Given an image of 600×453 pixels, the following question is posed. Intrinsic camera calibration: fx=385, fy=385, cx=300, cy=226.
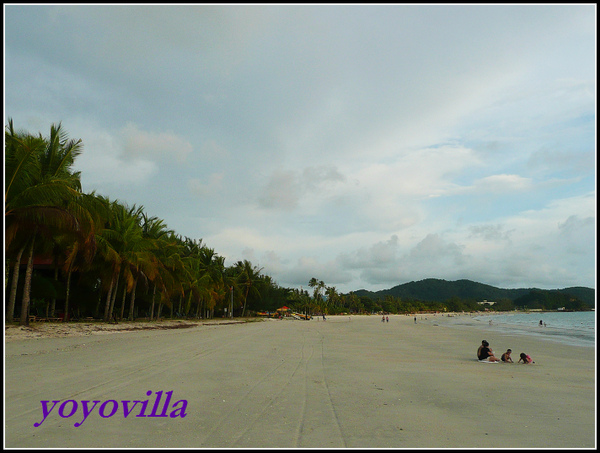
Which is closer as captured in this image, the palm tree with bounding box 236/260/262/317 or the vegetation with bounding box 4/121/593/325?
the vegetation with bounding box 4/121/593/325

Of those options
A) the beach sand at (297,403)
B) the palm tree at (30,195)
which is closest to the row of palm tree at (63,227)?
the palm tree at (30,195)

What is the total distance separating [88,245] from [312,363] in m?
14.9

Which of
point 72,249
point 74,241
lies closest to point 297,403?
point 74,241

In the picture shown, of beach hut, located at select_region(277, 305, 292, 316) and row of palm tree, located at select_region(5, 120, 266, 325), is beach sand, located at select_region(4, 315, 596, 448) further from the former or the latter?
beach hut, located at select_region(277, 305, 292, 316)

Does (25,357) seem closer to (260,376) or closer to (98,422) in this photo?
(260,376)

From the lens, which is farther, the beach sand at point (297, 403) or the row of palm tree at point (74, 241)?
the row of palm tree at point (74, 241)

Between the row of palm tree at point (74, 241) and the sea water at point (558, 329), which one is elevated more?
the row of palm tree at point (74, 241)

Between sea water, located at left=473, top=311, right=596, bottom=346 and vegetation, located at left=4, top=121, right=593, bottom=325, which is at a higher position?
vegetation, located at left=4, top=121, right=593, bottom=325

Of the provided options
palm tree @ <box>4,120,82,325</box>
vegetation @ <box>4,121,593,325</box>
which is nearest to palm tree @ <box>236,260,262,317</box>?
vegetation @ <box>4,121,593,325</box>

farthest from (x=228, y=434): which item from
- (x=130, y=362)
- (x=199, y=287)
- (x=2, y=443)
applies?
(x=199, y=287)

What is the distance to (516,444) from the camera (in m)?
4.57

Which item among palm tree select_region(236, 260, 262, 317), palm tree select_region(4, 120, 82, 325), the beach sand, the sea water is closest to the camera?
the beach sand

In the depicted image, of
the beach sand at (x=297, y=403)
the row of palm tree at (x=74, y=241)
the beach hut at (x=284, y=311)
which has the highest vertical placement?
the row of palm tree at (x=74, y=241)

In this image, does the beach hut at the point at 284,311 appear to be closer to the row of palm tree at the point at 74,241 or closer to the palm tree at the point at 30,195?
the row of palm tree at the point at 74,241
